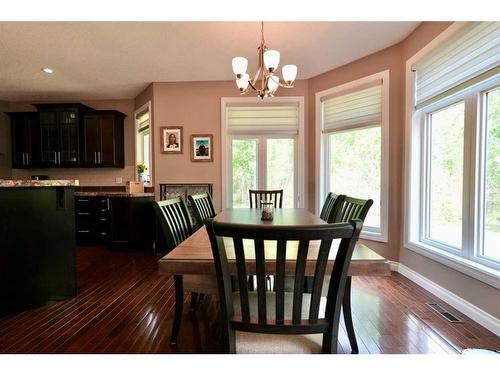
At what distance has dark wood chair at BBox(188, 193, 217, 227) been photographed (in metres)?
2.16

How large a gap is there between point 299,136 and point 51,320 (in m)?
3.47

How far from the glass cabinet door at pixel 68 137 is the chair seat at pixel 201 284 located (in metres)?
4.13

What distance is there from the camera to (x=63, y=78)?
3896mm

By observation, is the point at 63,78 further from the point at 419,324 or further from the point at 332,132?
the point at 419,324

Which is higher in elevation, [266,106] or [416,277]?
[266,106]

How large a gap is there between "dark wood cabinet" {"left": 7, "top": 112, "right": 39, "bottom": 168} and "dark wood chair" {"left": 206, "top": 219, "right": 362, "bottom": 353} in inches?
211

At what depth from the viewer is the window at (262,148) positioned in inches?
158

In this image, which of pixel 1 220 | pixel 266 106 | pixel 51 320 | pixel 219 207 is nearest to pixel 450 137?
pixel 266 106

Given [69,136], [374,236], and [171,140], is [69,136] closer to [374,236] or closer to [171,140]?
[171,140]

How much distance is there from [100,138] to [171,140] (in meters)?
1.51

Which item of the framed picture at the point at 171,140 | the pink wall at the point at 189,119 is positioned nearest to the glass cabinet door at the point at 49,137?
the pink wall at the point at 189,119

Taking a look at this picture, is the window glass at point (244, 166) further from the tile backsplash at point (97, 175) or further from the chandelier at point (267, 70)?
the tile backsplash at point (97, 175)

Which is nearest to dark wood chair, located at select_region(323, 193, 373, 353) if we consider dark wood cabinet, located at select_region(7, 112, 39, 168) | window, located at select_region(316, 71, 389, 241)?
window, located at select_region(316, 71, 389, 241)

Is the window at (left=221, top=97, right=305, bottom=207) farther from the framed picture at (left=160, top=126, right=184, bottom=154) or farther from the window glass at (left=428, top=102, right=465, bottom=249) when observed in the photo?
the window glass at (left=428, top=102, right=465, bottom=249)
